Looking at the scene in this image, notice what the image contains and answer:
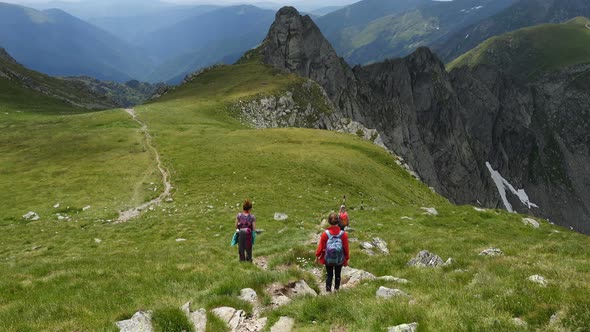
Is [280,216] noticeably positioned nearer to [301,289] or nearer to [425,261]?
[425,261]

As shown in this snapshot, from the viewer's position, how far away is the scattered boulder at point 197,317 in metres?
10.9

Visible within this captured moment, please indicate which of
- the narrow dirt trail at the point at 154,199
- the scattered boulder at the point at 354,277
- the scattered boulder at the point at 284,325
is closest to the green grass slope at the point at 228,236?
the scattered boulder at the point at 284,325

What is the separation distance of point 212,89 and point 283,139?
5706cm

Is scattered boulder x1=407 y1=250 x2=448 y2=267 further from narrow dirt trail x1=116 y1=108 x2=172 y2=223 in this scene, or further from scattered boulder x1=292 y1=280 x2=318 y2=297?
narrow dirt trail x1=116 y1=108 x2=172 y2=223

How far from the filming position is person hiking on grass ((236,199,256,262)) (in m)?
18.0

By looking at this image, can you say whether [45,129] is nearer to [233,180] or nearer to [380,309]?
[233,180]

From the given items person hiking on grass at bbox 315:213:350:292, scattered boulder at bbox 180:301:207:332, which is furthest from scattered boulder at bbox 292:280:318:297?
scattered boulder at bbox 180:301:207:332

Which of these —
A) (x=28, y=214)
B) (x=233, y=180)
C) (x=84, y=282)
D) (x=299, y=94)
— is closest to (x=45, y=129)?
(x=28, y=214)

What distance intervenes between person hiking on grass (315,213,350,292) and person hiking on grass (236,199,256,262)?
4.86 metres

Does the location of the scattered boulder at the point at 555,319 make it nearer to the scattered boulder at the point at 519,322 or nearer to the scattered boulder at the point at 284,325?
the scattered boulder at the point at 519,322

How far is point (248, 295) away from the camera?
42.6ft

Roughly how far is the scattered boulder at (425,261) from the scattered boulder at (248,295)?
726 cm

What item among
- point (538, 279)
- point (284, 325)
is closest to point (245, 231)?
point (284, 325)

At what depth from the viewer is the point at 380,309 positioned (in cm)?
1005
